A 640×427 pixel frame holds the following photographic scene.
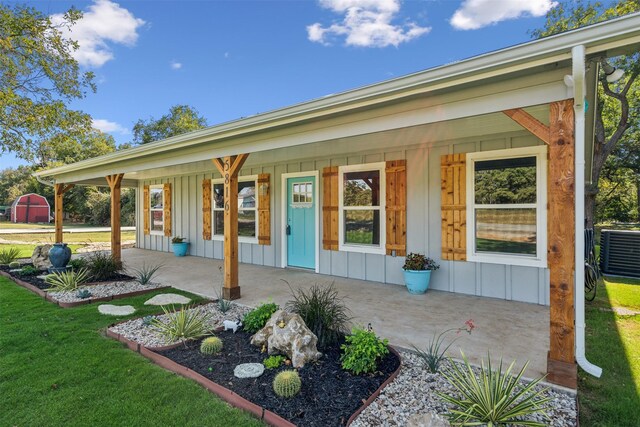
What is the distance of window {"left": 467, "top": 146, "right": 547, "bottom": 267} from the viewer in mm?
4352

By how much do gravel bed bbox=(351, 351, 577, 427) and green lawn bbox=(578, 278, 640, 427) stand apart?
0.12 metres

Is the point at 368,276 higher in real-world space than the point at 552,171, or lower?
lower

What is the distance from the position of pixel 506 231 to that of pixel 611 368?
217 centimetres

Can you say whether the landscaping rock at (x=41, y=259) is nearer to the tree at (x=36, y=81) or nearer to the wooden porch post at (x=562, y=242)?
the tree at (x=36, y=81)

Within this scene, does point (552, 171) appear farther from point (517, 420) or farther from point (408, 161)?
point (408, 161)

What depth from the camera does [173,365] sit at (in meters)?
2.71

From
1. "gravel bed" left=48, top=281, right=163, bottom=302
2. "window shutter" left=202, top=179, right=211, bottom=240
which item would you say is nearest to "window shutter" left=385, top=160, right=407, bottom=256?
"gravel bed" left=48, top=281, right=163, bottom=302

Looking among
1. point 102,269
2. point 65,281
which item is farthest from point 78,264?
point 65,281

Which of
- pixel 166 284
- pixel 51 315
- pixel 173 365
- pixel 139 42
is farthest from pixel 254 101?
pixel 173 365

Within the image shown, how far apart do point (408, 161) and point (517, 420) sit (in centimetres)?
402

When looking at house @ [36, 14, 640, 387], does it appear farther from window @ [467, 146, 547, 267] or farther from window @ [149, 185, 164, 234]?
window @ [149, 185, 164, 234]

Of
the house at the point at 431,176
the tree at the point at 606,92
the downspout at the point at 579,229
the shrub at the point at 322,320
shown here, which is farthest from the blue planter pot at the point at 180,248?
the tree at the point at 606,92

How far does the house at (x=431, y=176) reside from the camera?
7.58 feet

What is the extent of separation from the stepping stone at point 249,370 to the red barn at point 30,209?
31600 millimetres
